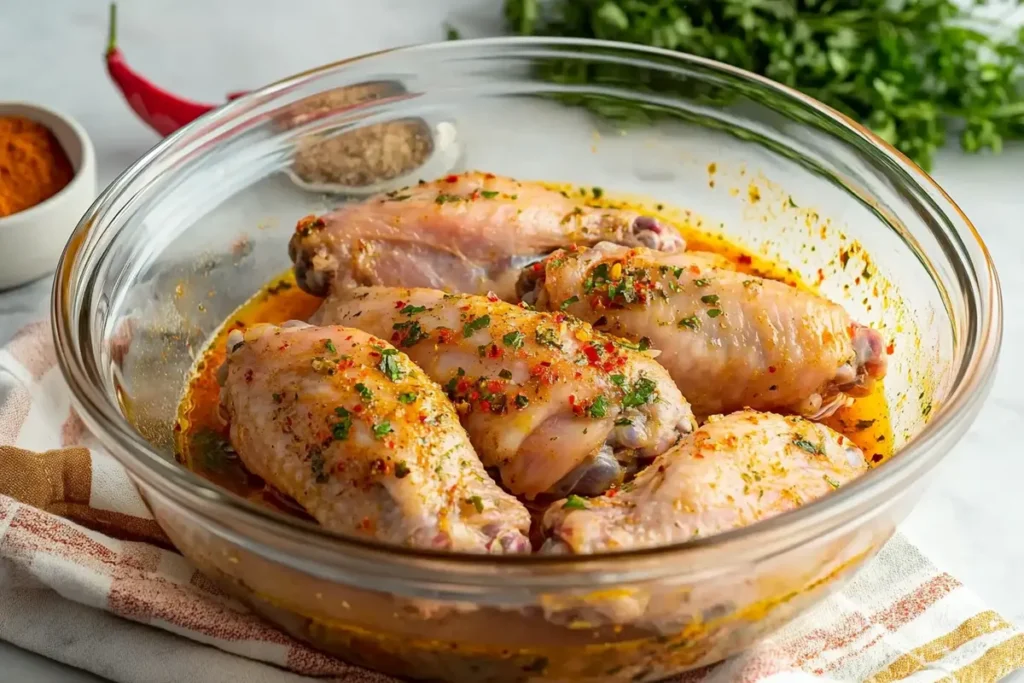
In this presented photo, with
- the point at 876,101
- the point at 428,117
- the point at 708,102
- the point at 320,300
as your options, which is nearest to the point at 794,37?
the point at 876,101

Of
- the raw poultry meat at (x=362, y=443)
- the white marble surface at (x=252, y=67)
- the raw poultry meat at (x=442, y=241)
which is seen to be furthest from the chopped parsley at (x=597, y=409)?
the white marble surface at (x=252, y=67)

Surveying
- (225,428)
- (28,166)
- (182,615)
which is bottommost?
(182,615)

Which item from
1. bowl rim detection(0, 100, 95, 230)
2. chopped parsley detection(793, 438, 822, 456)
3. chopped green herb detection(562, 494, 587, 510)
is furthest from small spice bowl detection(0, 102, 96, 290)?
chopped parsley detection(793, 438, 822, 456)

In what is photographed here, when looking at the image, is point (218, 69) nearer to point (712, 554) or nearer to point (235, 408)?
point (235, 408)

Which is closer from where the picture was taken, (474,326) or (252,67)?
(474,326)

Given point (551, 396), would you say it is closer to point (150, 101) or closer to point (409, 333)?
point (409, 333)

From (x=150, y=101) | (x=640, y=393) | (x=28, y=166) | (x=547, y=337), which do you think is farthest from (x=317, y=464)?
(x=150, y=101)
